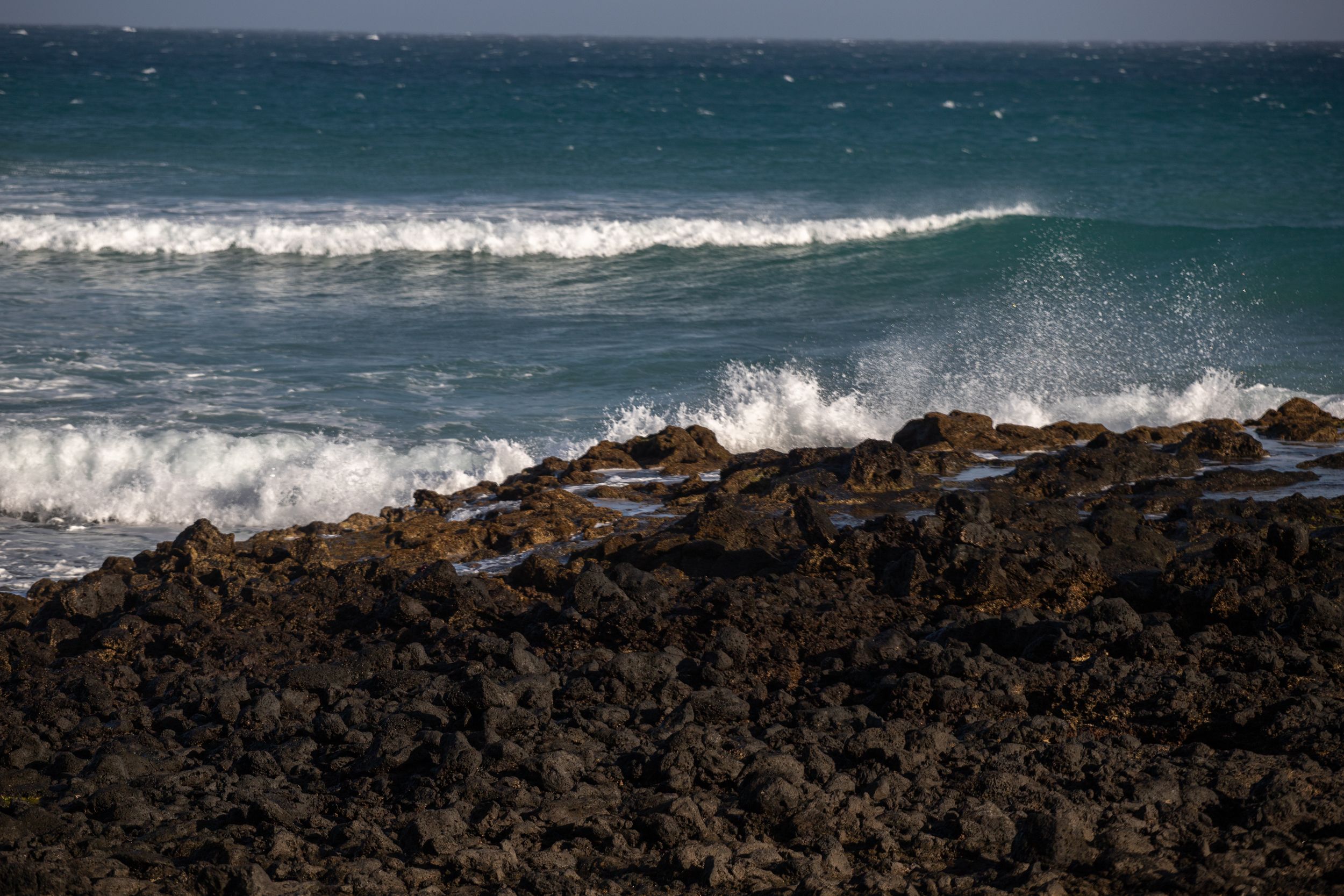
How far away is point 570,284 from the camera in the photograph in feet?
63.1

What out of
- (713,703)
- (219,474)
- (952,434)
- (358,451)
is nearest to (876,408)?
(952,434)

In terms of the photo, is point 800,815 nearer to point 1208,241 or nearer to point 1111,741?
point 1111,741

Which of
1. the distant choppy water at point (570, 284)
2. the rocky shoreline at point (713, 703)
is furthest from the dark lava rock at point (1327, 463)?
the distant choppy water at point (570, 284)

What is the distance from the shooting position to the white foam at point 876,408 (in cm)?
1176

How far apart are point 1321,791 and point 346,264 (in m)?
17.9

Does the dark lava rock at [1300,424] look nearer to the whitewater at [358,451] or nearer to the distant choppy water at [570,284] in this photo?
the whitewater at [358,451]

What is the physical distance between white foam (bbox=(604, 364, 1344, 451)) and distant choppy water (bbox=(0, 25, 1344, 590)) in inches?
1.8

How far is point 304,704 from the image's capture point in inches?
215

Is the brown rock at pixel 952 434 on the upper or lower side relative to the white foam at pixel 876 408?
upper

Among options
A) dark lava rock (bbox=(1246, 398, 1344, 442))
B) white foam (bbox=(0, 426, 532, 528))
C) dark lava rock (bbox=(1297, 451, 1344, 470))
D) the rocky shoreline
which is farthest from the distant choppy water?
the rocky shoreline

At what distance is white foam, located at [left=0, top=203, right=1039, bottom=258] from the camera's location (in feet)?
68.0

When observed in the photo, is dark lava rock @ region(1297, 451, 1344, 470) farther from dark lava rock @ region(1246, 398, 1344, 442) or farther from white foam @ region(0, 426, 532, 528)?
white foam @ region(0, 426, 532, 528)

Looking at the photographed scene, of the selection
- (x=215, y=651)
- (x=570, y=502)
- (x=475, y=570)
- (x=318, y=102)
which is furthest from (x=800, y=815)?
(x=318, y=102)

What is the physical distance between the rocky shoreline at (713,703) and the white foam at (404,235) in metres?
13.4
